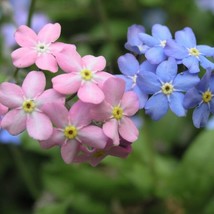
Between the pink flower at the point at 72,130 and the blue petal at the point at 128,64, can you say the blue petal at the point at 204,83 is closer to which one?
the blue petal at the point at 128,64

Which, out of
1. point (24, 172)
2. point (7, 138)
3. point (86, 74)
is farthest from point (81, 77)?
point (24, 172)

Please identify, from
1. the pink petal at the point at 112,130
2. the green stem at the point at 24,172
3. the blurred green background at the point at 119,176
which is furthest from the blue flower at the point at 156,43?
the green stem at the point at 24,172

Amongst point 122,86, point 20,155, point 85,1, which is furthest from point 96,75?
point 85,1

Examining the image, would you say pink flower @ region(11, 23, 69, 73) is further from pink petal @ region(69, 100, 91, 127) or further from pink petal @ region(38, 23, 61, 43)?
pink petal @ region(69, 100, 91, 127)

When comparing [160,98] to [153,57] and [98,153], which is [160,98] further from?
[98,153]

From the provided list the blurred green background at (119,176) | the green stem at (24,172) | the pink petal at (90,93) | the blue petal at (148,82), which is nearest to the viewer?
the pink petal at (90,93)

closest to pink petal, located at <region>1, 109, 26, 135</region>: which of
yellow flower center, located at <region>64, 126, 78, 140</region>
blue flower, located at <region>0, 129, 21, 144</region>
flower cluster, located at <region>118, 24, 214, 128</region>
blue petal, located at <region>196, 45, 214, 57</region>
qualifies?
yellow flower center, located at <region>64, 126, 78, 140</region>

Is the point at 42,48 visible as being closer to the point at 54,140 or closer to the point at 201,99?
the point at 54,140
